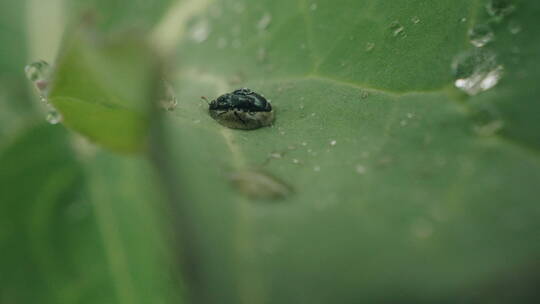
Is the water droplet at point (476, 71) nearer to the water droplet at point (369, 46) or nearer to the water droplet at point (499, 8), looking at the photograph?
the water droplet at point (499, 8)

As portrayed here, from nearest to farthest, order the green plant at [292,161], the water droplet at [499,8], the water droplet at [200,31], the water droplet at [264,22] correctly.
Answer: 1. the water droplet at [499,8]
2. the green plant at [292,161]
3. the water droplet at [264,22]
4. the water droplet at [200,31]

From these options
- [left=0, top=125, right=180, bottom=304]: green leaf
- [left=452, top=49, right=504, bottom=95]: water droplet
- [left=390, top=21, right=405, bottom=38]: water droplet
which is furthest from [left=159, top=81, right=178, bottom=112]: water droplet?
[left=0, top=125, right=180, bottom=304]: green leaf

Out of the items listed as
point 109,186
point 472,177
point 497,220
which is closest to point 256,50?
point 472,177

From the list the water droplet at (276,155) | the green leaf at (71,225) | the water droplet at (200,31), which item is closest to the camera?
the water droplet at (276,155)

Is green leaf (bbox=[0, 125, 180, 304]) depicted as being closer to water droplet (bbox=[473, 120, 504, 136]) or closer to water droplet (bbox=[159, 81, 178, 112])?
water droplet (bbox=[159, 81, 178, 112])

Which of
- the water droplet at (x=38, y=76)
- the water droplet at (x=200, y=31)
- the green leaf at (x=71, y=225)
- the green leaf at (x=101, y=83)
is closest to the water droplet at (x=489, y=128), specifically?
the green leaf at (x=101, y=83)

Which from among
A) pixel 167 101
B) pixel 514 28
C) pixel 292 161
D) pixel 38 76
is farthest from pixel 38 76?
pixel 514 28
